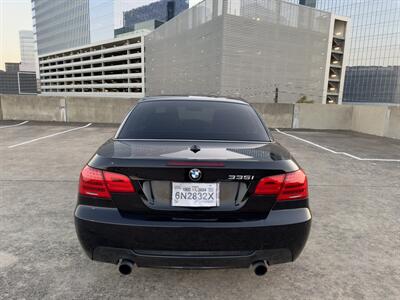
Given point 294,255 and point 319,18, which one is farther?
point 319,18

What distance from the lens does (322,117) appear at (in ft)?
49.9

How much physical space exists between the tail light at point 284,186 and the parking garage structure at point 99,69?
82.8 meters

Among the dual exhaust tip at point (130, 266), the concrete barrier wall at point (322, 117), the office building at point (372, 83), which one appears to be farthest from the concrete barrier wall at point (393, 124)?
the office building at point (372, 83)

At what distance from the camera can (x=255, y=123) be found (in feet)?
10.4

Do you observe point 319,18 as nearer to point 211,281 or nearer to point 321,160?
point 321,160

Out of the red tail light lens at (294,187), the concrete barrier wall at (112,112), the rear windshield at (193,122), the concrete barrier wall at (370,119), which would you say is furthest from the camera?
the concrete barrier wall at (112,112)

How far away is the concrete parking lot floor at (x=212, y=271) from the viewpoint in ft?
8.15

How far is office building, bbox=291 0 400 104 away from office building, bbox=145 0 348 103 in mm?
22043

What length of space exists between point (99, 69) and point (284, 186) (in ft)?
350

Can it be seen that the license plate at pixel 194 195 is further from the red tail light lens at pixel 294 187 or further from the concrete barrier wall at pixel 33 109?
the concrete barrier wall at pixel 33 109

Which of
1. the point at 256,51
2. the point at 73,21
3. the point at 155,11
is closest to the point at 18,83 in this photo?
the point at 73,21

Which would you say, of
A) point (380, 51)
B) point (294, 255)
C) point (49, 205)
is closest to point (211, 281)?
point (294, 255)

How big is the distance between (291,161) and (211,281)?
1.22 m

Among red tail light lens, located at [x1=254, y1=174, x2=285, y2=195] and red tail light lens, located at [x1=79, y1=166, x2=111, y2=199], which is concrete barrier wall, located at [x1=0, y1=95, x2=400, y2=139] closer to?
red tail light lens, located at [x1=254, y1=174, x2=285, y2=195]
